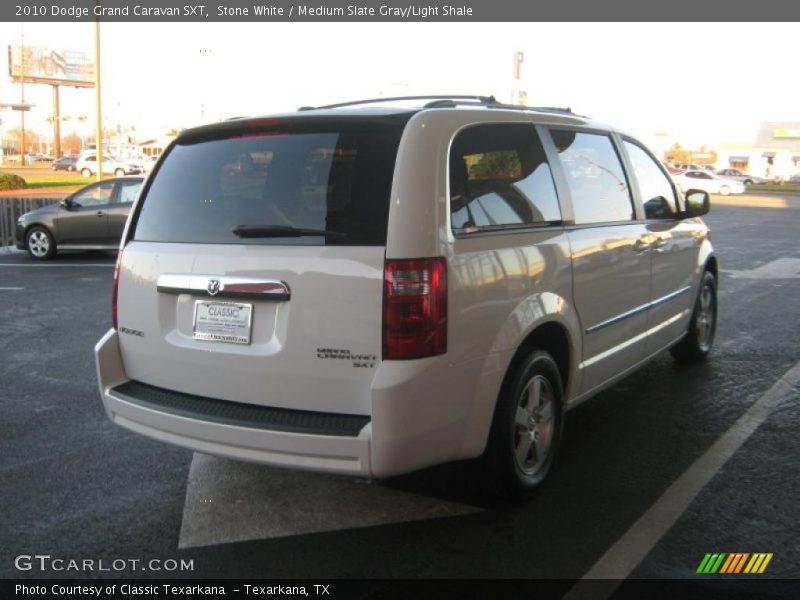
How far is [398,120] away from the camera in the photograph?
11.0 feet

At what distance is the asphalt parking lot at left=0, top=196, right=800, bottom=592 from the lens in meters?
3.29

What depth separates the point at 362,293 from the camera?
3137 millimetres

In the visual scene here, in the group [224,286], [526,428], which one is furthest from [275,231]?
[526,428]

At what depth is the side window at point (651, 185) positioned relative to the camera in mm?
5219

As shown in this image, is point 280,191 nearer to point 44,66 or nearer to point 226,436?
point 226,436

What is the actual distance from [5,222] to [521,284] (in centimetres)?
1556

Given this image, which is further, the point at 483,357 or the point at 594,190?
the point at 594,190

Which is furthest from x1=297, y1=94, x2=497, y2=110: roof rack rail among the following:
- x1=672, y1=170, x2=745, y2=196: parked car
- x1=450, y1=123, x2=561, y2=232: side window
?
x1=672, y1=170, x2=745, y2=196: parked car

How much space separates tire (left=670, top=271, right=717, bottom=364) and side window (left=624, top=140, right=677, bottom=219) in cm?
99

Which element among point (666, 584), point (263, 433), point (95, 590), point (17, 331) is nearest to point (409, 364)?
point (263, 433)

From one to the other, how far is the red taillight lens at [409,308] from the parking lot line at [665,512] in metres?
1.15

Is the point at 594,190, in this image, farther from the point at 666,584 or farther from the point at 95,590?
the point at 95,590

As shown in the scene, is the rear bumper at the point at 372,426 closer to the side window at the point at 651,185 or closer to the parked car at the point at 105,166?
the side window at the point at 651,185

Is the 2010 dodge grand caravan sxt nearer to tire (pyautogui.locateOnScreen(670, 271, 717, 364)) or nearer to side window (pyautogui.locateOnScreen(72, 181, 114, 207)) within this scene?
tire (pyautogui.locateOnScreen(670, 271, 717, 364))
